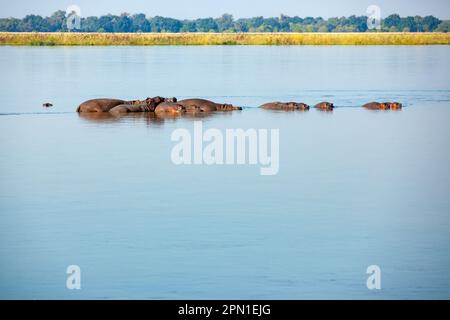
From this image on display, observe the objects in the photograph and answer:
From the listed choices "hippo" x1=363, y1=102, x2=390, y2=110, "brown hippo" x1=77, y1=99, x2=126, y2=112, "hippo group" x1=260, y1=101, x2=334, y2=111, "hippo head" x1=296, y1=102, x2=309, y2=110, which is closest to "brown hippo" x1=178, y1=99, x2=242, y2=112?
"hippo group" x1=260, y1=101, x2=334, y2=111

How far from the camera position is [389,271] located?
40.7 ft

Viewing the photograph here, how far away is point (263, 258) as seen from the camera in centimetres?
1279

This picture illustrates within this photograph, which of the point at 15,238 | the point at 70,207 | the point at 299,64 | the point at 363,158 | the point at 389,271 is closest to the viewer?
the point at 389,271

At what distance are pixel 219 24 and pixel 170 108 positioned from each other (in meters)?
127

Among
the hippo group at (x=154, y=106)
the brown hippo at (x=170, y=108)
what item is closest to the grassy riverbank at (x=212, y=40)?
the hippo group at (x=154, y=106)

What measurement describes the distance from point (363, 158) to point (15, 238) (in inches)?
326

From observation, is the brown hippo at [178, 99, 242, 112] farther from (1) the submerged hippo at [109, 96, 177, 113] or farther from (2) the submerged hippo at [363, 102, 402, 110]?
(2) the submerged hippo at [363, 102, 402, 110]

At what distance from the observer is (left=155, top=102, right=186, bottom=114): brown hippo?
29125mm

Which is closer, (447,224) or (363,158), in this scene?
(447,224)

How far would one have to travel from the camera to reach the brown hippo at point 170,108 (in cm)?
2912
